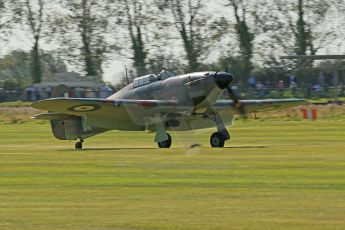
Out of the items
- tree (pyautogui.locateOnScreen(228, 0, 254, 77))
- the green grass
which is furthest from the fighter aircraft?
tree (pyautogui.locateOnScreen(228, 0, 254, 77))

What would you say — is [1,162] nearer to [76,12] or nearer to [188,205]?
[188,205]

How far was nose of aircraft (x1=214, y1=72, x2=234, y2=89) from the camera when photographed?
27.5 meters

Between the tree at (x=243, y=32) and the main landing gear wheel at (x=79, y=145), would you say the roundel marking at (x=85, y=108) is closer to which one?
the main landing gear wheel at (x=79, y=145)

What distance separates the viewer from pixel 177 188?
49.8 ft

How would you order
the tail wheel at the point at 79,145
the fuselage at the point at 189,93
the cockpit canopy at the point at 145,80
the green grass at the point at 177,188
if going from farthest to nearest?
the cockpit canopy at the point at 145,80 < the tail wheel at the point at 79,145 < the fuselage at the point at 189,93 < the green grass at the point at 177,188

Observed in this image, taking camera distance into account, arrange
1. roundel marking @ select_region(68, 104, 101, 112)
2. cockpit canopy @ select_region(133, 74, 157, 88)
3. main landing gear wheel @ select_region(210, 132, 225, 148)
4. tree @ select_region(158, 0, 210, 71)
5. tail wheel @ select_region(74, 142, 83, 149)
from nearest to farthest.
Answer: main landing gear wheel @ select_region(210, 132, 225, 148) < roundel marking @ select_region(68, 104, 101, 112) < tail wheel @ select_region(74, 142, 83, 149) < cockpit canopy @ select_region(133, 74, 157, 88) < tree @ select_region(158, 0, 210, 71)

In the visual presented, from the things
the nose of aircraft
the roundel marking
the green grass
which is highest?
the nose of aircraft

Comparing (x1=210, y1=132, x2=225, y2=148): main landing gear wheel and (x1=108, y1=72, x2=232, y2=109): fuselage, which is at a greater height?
(x1=108, y1=72, x2=232, y2=109): fuselage

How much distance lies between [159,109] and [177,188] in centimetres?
1362

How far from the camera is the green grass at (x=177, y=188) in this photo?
39.0ft

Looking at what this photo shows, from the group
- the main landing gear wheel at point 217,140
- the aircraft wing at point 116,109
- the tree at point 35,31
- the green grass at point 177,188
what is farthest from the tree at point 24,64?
the green grass at point 177,188

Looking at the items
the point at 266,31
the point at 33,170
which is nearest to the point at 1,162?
the point at 33,170

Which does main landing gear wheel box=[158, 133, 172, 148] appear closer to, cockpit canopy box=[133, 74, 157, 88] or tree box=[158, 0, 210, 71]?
cockpit canopy box=[133, 74, 157, 88]

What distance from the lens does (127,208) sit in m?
12.9
